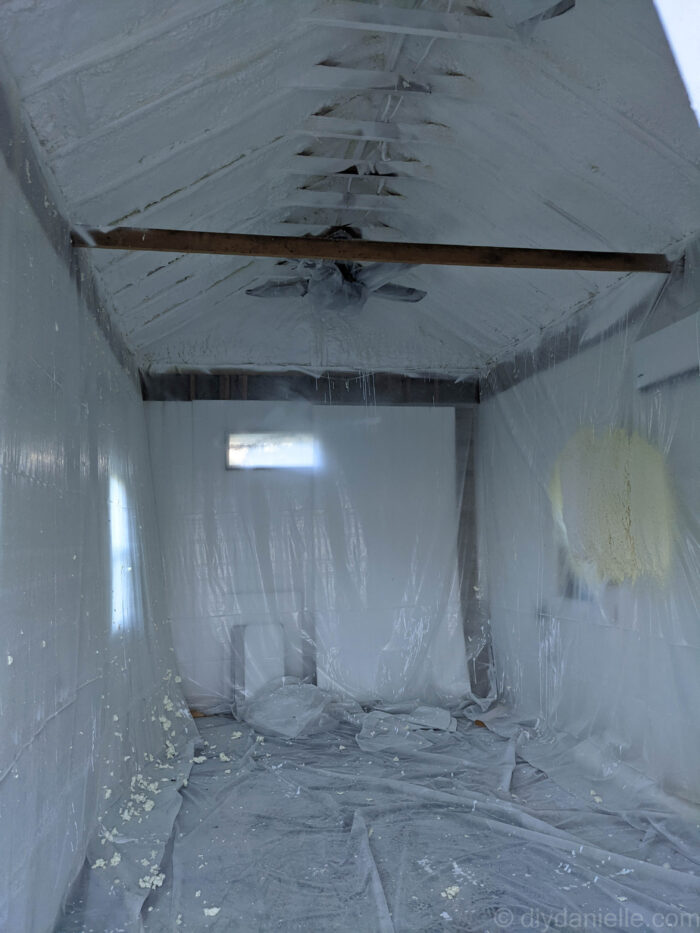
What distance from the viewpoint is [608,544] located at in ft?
10.8

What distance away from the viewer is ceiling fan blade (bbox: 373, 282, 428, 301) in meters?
3.60

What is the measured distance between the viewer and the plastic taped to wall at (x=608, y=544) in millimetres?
2801

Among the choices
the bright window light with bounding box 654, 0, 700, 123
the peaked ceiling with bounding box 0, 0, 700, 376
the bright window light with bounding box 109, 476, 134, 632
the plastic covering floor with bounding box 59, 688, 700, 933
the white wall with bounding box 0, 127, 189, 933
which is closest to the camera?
the bright window light with bounding box 654, 0, 700, 123

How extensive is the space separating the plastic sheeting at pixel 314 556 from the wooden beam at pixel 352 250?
2.12m

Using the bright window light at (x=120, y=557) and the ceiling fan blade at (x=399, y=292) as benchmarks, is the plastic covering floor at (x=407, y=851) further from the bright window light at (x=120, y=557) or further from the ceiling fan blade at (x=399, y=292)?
the ceiling fan blade at (x=399, y=292)

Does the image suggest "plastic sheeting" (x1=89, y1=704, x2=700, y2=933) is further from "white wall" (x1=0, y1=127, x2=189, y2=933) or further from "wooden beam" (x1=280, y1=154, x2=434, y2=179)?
"wooden beam" (x1=280, y1=154, x2=434, y2=179)

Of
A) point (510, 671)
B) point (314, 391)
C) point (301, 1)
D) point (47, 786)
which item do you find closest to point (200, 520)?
point (314, 391)

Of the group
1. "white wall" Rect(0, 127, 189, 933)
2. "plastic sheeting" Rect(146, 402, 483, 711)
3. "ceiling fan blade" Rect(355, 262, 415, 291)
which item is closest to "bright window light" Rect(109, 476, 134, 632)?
"white wall" Rect(0, 127, 189, 933)

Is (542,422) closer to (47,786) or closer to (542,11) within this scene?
(542,11)

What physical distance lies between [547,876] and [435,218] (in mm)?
2831

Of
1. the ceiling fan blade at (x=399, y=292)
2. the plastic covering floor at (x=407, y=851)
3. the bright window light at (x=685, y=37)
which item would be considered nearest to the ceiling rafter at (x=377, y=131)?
the ceiling fan blade at (x=399, y=292)

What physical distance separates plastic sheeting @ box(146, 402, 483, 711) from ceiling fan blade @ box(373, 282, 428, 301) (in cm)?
114

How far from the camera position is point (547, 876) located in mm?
2365

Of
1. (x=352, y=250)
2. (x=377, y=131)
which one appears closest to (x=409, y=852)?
(x=352, y=250)
